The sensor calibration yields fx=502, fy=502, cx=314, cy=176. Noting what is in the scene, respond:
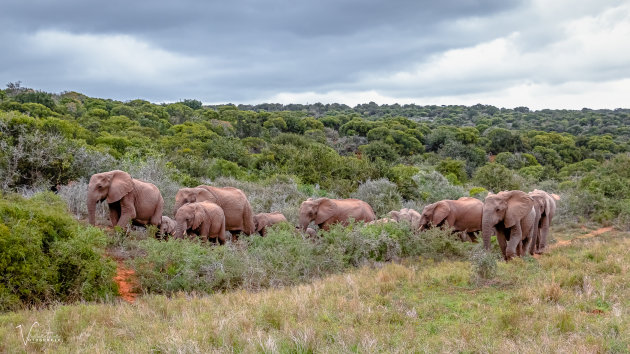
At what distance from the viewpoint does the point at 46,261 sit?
25.7ft

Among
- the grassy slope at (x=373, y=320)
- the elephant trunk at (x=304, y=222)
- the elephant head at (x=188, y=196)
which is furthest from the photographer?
the elephant trunk at (x=304, y=222)

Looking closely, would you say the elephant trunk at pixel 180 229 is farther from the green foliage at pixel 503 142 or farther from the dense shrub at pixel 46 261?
the green foliage at pixel 503 142

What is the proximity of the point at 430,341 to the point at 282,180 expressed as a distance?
16530mm

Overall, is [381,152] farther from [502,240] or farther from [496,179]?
[502,240]

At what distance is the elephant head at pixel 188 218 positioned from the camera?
11477mm

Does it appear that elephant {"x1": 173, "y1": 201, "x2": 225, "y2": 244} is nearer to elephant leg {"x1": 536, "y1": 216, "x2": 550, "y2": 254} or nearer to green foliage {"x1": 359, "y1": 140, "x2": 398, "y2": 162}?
elephant leg {"x1": 536, "y1": 216, "x2": 550, "y2": 254}

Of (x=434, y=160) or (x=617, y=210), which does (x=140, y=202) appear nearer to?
(x=617, y=210)

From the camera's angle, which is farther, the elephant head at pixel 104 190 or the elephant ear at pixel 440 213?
the elephant ear at pixel 440 213

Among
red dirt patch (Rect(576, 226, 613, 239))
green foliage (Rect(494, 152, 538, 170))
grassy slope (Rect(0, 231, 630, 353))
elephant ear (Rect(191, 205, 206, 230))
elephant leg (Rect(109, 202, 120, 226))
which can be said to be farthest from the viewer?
green foliage (Rect(494, 152, 538, 170))

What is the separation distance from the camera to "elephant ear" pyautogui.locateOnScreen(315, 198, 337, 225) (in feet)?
51.1

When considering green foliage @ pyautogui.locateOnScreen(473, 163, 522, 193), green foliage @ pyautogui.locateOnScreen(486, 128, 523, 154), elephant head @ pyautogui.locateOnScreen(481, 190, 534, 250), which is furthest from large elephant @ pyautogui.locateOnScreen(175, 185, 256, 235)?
green foliage @ pyautogui.locateOnScreen(486, 128, 523, 154)

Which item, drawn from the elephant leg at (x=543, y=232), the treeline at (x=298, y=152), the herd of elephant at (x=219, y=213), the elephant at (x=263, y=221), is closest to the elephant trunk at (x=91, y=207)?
the herd of elephant at (x=219, y=213)

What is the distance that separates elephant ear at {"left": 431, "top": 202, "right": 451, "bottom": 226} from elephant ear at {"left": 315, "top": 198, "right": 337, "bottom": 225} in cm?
309

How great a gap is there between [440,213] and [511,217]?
137 inches
